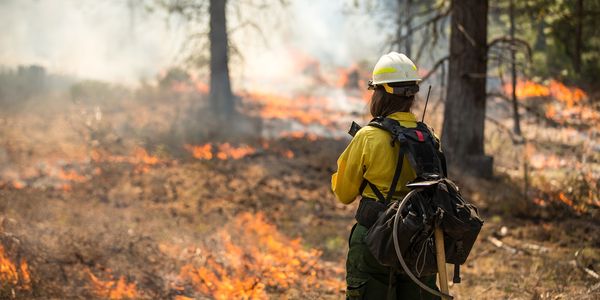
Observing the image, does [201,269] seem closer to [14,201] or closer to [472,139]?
[14,201]

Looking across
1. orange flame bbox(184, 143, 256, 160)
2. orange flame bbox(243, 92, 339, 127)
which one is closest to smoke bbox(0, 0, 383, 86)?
orange flame bbox(243, 92, 339, 127)

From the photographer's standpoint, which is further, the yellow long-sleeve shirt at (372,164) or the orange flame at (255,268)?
the orange flame at (255,268)

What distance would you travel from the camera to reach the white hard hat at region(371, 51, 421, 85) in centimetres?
330

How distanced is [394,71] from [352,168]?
25.6 inches

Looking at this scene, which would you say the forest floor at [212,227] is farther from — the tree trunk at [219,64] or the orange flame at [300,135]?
the tree trunk at [219,64]

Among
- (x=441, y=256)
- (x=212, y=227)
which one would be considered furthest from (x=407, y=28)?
(x=441, y=256)

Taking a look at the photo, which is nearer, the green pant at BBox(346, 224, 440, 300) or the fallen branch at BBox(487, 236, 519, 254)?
the green pant at BBox(346, 224, 440, 300)

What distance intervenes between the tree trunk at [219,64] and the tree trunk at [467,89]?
743 centimetres

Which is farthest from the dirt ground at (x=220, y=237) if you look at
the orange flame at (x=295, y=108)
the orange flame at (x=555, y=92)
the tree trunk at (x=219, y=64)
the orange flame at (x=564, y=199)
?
the orange flame at (x=295, y=108)

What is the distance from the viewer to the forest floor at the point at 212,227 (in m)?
5.85

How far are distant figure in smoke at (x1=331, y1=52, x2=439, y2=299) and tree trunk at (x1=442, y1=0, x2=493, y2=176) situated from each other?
6293 mm

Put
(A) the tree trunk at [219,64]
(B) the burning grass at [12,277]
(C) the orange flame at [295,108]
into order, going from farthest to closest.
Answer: (C) the orange flame at [295,108] < (A) the tree trunk at [219,64] < (B) the burning grass at [12,277]

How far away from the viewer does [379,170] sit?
3.28 metres

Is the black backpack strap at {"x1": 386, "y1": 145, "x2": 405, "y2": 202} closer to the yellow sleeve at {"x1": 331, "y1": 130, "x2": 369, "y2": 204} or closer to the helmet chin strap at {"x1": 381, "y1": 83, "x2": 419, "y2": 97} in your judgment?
the yellow sleeve at {"x1": 331, "y1": 130, "x2": 369, "y2": 204}
